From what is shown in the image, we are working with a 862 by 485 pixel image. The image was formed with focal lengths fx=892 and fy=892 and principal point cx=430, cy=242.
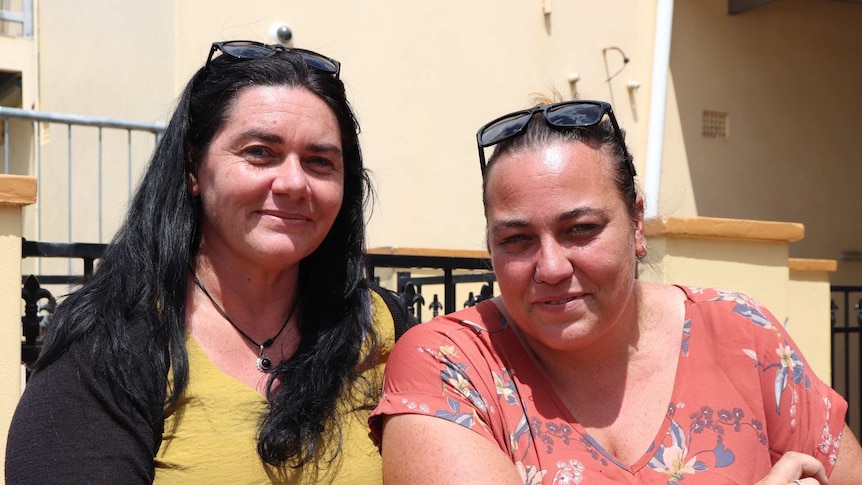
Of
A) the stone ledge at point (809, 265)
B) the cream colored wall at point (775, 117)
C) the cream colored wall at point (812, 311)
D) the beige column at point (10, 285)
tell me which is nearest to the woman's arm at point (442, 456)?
the beige column at point (10, 285)

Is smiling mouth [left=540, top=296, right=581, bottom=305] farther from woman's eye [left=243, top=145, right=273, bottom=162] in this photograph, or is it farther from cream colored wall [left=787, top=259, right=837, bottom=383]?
cream colored wall [left=787, top=259, right=837, bottom=383]

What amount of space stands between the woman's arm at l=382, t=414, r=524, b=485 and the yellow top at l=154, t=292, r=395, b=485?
0.20 metres

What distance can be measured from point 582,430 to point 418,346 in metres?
0.41

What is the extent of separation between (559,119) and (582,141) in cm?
7

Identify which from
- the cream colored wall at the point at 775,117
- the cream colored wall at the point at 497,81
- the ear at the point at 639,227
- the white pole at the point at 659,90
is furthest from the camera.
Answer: the cream colored wall at the point at 775,117

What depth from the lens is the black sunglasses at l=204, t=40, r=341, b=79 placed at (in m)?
2.20

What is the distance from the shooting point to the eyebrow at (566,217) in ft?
6.44

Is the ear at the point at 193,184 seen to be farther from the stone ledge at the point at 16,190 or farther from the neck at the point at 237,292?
the stone ledge at the point at 16,190

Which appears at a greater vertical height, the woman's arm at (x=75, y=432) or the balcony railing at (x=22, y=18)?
the balcony railing at (x=22, y=18)

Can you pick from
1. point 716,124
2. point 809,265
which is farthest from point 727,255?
point 716,124

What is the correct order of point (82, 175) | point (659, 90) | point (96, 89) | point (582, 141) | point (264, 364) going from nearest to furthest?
point (582, 141) → point (264, 364) → point (82, 175) → point (96, 89) → point (659, 90)

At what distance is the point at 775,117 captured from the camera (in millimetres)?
9281

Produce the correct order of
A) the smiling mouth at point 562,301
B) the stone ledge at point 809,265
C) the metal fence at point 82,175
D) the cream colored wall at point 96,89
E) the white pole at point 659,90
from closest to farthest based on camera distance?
1. the smiling mouth at point 562,301
2. the stone ledge at point 809,265
3. the metal fence at point 82,175
4. the cream colored wall at point 96,89
5. the white pole at point 659,90

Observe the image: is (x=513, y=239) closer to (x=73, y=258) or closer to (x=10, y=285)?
(x=10, y=285)
